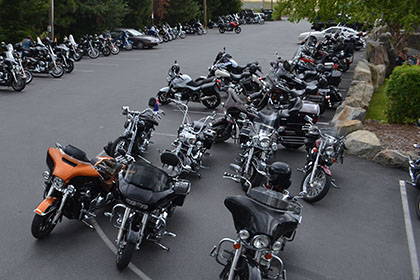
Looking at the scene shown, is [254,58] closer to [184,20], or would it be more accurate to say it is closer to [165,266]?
[184,20]

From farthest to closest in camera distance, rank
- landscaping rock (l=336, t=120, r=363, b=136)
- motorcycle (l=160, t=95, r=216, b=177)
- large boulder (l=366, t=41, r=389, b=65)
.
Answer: large boulder (l=366, t=41, r=389, b=65) < landscaping rock (l=336, t=120, r=363, b=136) < motorcycle (l=160, t=95, r=216, b=177)

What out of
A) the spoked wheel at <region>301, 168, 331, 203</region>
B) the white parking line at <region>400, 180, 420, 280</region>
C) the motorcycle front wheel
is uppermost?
the spoked wheel at <region>301, 168, 331, 203</region>

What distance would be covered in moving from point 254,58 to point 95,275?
20.9 meters

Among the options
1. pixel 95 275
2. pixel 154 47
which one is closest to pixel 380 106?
pixel 95 275

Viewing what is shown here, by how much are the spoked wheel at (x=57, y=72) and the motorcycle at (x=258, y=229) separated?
15.3 metres

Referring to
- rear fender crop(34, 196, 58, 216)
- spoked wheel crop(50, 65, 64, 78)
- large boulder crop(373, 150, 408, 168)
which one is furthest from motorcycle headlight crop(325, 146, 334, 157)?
spoked wheel crop(50, 65, 64, 78)

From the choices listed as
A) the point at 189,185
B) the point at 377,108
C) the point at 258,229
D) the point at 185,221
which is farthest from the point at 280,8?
the point at 258,229

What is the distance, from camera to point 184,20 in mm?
39438

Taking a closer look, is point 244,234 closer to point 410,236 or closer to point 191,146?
point 410,236

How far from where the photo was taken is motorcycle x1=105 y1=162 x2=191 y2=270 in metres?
5.68

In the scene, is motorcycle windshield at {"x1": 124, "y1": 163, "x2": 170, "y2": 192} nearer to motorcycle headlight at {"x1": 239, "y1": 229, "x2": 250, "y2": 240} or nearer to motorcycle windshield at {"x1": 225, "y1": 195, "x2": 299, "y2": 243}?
motorcycle windshield at {"x1": 225, "y1": 195, "x2": 299, "y2": 243}

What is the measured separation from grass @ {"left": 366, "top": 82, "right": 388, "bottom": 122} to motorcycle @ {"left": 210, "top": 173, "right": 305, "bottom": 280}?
Answer: 336 inches

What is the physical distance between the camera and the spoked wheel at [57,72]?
18609mm

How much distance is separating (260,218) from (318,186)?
3.37m
